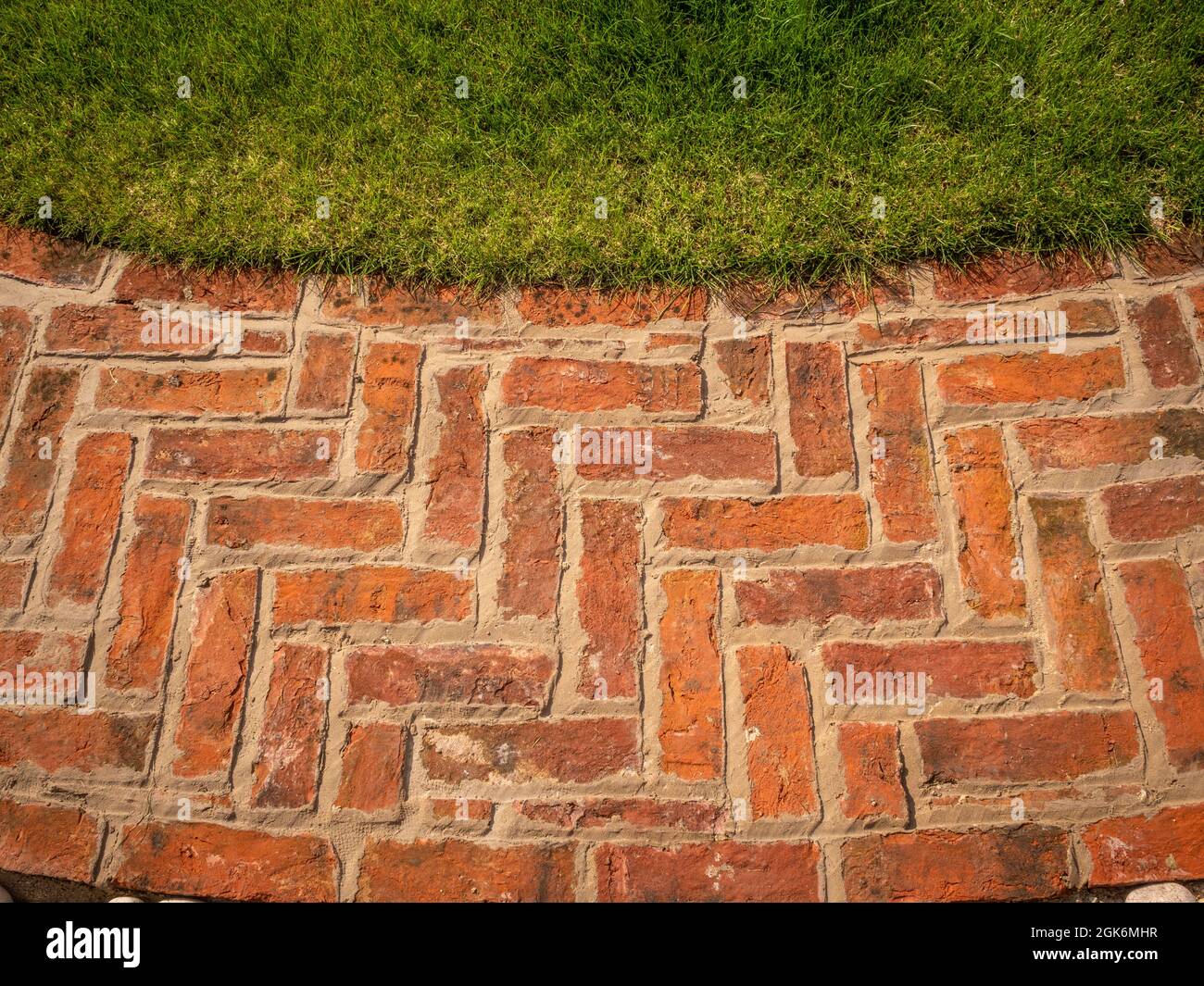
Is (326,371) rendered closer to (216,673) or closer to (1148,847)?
(216,673)

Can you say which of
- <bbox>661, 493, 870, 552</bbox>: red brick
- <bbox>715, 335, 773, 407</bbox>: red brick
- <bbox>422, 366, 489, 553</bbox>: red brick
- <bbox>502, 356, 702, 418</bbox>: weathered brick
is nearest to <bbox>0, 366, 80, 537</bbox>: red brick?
<bbox>422, 366, 489, 553</bbox>: red brick

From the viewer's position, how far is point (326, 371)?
2314 mm

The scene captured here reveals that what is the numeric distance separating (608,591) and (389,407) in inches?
29.5

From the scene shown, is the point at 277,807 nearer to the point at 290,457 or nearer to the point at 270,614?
the point at 270,614

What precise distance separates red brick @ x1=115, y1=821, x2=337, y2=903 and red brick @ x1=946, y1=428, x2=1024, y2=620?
161 centimetres

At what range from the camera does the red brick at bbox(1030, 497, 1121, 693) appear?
2.01 metres

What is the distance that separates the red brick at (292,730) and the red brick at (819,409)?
1.27 metres

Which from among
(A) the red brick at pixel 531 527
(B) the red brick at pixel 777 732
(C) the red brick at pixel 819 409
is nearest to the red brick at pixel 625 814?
(B) the red brick at pixel 777 732

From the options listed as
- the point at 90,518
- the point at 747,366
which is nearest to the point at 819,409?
the point at 747,366

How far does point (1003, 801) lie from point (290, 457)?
73.6 inches
